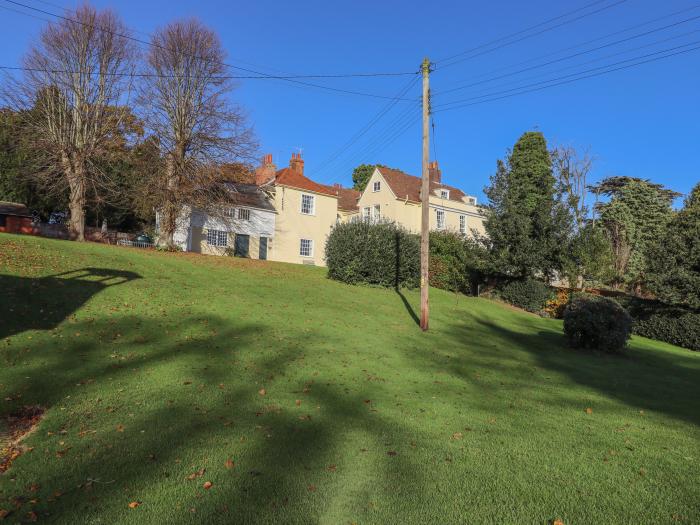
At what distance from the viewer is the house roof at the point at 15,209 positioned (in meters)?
41.2

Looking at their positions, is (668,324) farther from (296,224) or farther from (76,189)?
(76,189)

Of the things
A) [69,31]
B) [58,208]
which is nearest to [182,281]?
[69,31]

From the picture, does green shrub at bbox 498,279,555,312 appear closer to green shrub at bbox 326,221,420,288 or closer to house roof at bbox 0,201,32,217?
green shrub at bbox 326,221,420,288

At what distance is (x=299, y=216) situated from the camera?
1544 inches

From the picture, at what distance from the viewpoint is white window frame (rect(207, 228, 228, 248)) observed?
3525 centimetres

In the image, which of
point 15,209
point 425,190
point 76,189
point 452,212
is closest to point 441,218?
point 452,212

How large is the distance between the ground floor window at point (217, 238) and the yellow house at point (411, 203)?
13721 mm

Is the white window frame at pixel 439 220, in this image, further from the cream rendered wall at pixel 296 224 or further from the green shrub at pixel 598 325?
the green shrub at pixel 598 325

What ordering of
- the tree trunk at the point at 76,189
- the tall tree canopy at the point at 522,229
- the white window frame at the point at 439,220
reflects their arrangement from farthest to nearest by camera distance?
the white window frame at the point at 439,220 < the tree trunk at the point at 76,189 < the tall tree canopy at the point at 522,229

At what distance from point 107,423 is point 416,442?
12.4 ft

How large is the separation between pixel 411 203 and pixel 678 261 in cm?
2502

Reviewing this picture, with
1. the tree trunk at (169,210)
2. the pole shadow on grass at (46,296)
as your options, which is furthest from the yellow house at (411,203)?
the pole shadow on grass at (46,296)

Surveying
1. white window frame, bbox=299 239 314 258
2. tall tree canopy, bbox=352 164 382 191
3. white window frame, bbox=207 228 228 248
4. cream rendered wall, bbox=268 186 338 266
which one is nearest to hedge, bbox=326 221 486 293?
cream rendered wall, bbox=268 186 338 266

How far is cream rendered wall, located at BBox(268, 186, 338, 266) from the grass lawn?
25.3 meters
